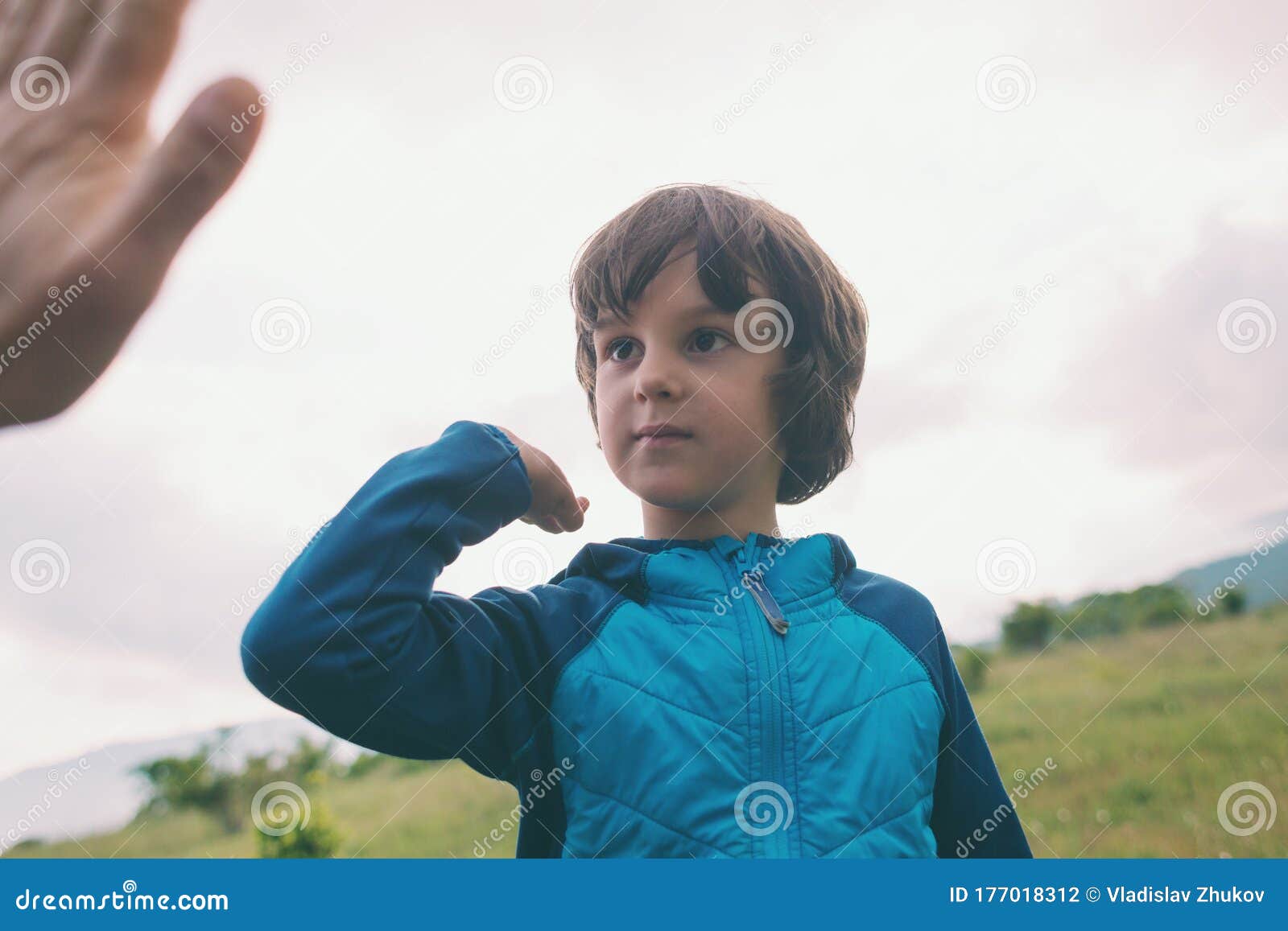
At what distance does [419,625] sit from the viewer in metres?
1.54

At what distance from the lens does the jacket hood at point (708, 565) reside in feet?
5.65

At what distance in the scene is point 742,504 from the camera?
6.22 feet

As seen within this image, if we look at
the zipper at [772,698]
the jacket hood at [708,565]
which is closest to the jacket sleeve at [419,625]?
the jacket hood at [708,565]

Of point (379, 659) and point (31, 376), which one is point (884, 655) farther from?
point (31, 376)

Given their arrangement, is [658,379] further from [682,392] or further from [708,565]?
[708,565]

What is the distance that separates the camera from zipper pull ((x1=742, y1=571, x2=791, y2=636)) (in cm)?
166

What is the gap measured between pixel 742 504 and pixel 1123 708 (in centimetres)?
401

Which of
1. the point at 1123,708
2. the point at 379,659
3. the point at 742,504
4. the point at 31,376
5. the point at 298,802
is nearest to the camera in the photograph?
the point at 31,376

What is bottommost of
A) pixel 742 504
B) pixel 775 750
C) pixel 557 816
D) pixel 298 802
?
pixel 298 802

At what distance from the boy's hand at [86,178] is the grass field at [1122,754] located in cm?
284

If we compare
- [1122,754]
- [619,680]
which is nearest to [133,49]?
[619,680]

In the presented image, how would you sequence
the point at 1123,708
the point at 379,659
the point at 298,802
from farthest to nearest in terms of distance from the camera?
1. the point at 1123,708
2. the point at 298,802
3. the point at 379,659

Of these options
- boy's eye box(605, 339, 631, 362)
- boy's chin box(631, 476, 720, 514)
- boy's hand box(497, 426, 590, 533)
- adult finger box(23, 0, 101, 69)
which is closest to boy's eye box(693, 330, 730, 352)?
boy's eye box(605, 339, 631, 362)

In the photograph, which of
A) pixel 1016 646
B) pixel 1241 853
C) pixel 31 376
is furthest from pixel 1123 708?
pixel 31 376
